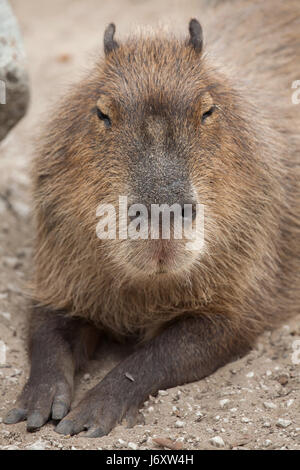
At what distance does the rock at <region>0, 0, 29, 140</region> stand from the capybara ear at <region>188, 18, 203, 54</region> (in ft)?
4.19

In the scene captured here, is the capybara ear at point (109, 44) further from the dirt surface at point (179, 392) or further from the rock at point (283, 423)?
the rock at point (283, 423)

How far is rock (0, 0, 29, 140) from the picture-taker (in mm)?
4486

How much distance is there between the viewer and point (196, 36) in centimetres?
372

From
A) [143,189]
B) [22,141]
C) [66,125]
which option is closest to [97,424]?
[143,189]

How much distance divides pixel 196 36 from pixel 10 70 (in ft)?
4.31

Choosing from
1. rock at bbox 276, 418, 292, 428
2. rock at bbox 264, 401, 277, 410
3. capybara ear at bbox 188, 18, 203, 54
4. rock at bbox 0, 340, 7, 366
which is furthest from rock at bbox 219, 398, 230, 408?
capybara ear at bbox 188, 18, 203, 54

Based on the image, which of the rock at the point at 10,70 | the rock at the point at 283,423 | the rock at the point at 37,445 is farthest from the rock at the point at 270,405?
the rock at the point at 10,70

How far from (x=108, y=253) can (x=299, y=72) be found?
219cm

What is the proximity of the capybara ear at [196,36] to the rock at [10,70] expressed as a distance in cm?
128

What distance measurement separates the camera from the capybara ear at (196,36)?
3709 mm

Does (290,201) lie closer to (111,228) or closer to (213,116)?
(213,116)

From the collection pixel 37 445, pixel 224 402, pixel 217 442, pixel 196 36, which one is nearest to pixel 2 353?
pixel 37 445

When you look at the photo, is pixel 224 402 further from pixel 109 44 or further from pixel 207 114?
pixel 109 44

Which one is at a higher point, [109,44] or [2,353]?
[109,44]
